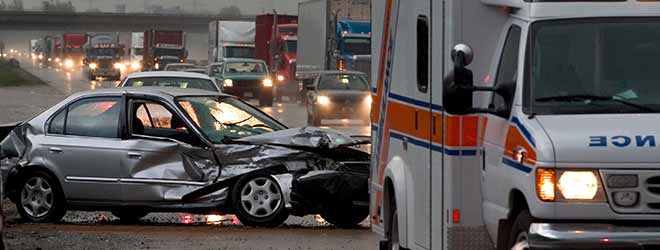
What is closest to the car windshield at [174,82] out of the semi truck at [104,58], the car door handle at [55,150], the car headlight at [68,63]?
the car door handle at [55,150]

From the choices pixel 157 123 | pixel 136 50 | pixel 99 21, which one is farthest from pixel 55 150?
pixel 99 21

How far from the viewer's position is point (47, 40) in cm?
15912

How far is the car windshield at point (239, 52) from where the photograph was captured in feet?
208

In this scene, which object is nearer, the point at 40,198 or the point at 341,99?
the point at 40,198

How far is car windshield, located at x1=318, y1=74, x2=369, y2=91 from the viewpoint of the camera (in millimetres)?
38000

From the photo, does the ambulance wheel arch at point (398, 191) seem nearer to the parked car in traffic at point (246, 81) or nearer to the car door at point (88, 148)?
the car door at point (88, 148)

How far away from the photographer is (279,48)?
2377 inches

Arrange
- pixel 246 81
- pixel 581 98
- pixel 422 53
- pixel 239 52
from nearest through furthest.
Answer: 1. pixel 581 98
2. pixel 422 53
3. pixel 246 81
4. pixel 239 52

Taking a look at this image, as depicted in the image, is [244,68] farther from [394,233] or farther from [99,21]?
[99,21]

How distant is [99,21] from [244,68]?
71362mm

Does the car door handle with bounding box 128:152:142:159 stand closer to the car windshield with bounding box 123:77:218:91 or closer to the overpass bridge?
the car windshield with bounding box 123:77:218:91

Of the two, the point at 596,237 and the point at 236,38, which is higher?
the point at 236,38

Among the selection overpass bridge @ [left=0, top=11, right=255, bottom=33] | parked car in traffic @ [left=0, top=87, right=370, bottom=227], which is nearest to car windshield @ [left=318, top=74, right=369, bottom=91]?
parked car in traffic @ [left=0, top=87, right=370, bottom=227]

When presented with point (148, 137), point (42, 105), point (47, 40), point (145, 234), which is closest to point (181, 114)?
point (148, 137)
